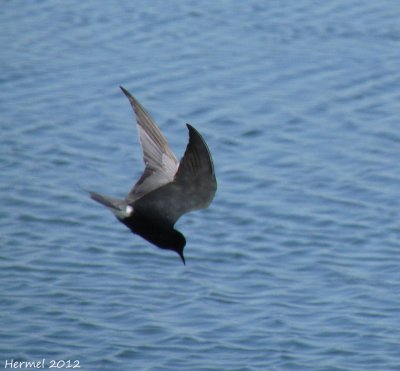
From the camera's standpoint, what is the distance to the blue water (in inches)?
352

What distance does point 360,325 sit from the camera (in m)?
8.96

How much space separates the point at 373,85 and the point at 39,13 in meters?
3.68

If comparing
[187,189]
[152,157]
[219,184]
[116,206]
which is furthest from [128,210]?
[219,184]

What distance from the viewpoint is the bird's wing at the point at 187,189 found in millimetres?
6227

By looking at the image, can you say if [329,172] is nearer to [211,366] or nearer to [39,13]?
[211,366]

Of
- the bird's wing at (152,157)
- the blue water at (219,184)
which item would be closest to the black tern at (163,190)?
the bird's wing at (152,157)

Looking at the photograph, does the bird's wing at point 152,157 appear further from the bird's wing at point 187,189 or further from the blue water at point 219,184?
the blue water at point 219,184

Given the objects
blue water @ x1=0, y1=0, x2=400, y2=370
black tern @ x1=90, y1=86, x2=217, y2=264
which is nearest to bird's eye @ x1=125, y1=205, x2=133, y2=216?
black tern @ x1=90, y1=86, x2=217, y2=264

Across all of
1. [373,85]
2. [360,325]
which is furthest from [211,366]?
[373,85]

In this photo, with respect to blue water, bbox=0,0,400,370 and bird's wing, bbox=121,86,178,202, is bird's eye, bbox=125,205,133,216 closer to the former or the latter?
bird's wing, bbox=121,86,178,202

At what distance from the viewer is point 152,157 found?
693 cm

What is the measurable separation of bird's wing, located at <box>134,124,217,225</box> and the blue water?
84.5 inches

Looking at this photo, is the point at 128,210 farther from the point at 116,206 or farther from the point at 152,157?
the point at 152,157

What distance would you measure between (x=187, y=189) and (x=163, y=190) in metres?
0.14
